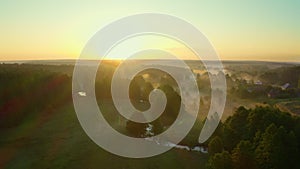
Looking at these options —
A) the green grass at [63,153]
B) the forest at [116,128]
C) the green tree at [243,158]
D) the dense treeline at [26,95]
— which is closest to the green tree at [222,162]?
the forest at [116,128]

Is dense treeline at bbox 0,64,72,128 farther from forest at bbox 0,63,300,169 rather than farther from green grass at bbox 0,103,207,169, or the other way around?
green grass at bbox 0,103,207,169

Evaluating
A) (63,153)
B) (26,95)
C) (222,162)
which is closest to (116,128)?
(63,153)

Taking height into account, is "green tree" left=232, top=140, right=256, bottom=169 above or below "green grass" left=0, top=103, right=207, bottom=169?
above

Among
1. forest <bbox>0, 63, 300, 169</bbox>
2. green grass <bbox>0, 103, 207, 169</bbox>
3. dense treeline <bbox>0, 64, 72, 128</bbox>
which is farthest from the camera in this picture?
dense treeline <bbox>0, 64, 72, 128</bbox>

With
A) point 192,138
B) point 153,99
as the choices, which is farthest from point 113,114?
point 192,138

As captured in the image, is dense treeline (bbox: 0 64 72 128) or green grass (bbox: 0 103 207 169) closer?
green grass (bbox: 0 103 207 169)

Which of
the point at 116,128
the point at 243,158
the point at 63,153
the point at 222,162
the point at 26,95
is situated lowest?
the point at 63,153

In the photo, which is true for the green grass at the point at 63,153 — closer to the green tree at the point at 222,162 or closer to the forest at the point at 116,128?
the forest at the point at 116,128

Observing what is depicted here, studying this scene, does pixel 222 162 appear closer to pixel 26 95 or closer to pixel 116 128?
pixel 116 128

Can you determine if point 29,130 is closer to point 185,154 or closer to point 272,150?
point 185,154

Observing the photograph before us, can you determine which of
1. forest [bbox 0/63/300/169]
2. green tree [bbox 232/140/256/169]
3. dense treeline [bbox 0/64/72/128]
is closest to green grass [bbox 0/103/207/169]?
forest [bbox 0/63/300/169]
